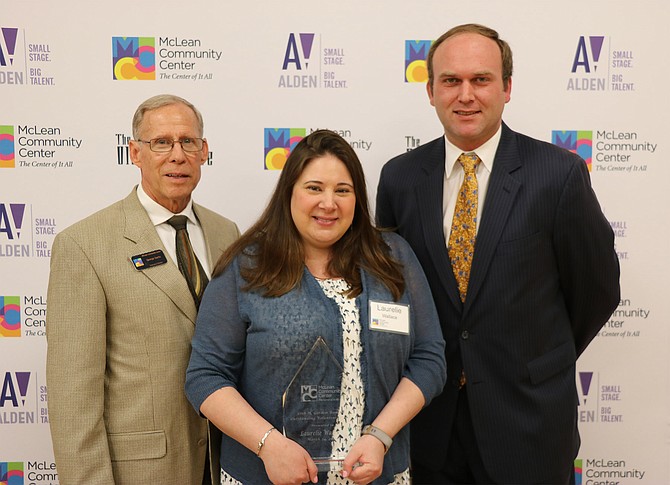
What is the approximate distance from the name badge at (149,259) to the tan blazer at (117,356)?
0.01 meters

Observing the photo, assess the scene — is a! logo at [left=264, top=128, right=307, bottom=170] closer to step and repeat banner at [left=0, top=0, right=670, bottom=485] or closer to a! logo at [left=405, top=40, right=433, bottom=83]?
step and repeat banner at [left=0, top=0, right=670, bottom=485]

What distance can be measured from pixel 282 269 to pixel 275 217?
164 millimetres

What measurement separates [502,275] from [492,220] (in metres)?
0.17

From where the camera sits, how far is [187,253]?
1906 mm

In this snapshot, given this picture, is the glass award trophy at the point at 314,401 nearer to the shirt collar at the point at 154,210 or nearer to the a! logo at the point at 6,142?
the shirt collar at the point at 154,210

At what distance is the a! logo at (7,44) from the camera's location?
257cm

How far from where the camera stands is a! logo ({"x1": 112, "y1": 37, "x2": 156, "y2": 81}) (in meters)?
2.57

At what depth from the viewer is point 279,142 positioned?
2.64m

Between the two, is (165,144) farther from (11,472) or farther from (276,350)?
(11,472)

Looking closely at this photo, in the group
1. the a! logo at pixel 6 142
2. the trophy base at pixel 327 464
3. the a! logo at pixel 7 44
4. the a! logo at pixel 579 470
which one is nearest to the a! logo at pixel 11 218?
the a! logo at pixel 6 142

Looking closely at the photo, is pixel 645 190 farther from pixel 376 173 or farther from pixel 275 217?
pixel 275 217

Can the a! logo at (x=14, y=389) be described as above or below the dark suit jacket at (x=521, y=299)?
below

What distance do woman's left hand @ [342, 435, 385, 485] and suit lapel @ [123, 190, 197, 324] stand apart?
1.99 feet

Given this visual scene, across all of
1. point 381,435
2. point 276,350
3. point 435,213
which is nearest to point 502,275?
point 435,213
